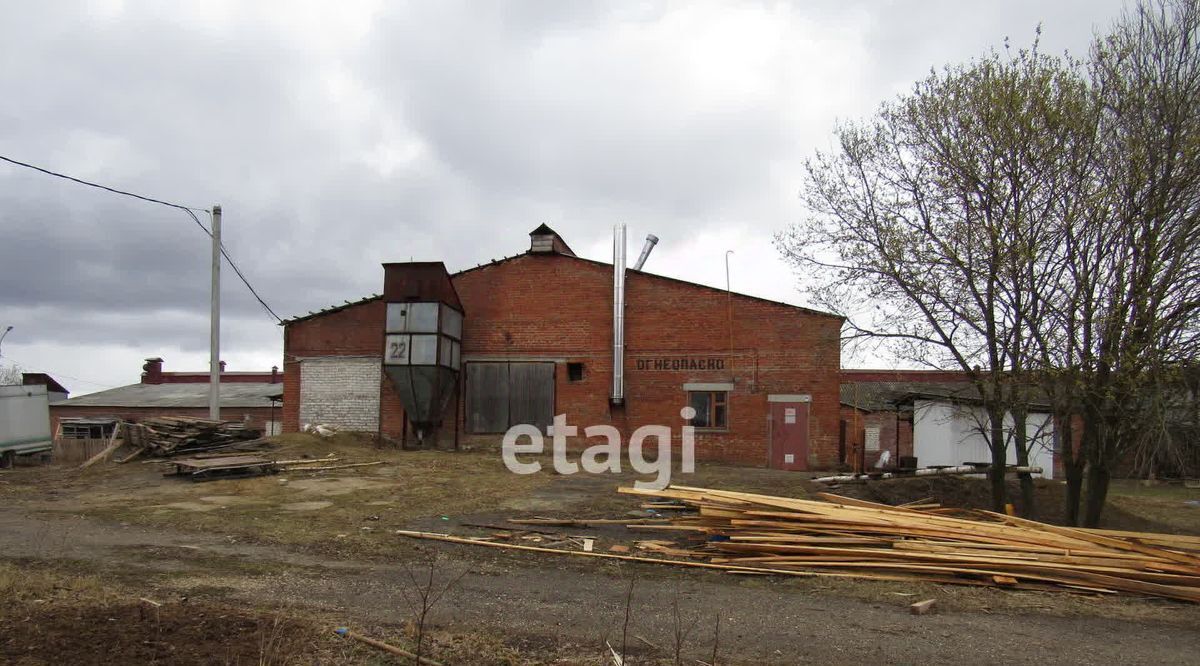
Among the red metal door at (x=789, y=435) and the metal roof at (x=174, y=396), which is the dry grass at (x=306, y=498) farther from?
the metal roof at (x=174, y=396)

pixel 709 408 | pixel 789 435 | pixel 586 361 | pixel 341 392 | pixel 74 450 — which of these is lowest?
pixel 74 450

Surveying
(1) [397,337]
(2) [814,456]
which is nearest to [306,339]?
(1) [397,337]

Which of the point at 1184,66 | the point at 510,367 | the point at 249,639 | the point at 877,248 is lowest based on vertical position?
the point at 249,639

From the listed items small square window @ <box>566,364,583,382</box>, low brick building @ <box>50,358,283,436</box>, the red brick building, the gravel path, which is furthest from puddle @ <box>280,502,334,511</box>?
low brick building @ <box>50,358,283,436</box>

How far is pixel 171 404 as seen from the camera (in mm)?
35969

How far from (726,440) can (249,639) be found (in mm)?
16709

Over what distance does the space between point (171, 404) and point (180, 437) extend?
20218 millimetres

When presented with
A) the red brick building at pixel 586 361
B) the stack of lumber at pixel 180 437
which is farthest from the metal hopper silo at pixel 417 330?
the stack of lumber at pixel 180 437

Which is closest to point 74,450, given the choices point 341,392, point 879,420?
point 341,392

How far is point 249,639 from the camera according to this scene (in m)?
5.18

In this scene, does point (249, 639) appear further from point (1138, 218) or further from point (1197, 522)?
point (1197, 522)

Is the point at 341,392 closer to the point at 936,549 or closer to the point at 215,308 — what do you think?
the point at 215,308

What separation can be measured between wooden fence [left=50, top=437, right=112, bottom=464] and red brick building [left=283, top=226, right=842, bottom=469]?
4.79 m

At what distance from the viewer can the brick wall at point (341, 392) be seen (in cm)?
2220
